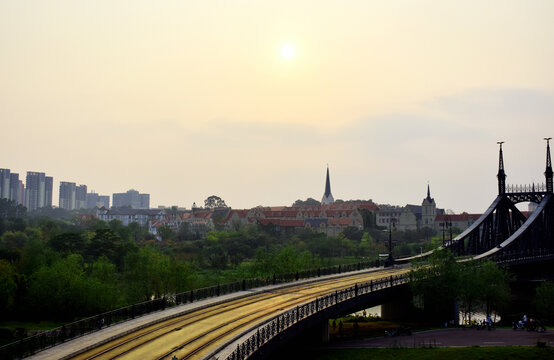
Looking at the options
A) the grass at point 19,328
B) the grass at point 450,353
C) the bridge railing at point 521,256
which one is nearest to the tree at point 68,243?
the grass at point 19,328

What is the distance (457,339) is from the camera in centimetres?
3716

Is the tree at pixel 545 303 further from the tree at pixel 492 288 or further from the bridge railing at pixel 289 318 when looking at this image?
the bridge railing at pixel 289 318

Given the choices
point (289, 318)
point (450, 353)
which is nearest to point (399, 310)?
point (450, 353)

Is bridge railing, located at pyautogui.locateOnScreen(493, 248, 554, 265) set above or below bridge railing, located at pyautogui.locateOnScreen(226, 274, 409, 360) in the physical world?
above

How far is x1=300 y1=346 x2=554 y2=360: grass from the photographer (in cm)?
3234

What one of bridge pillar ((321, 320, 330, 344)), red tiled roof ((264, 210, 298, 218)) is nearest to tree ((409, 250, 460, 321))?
bridge pillar ((321, 320, 330, 344))

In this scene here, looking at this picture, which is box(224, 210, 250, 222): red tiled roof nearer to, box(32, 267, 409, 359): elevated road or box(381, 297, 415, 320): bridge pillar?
box(381, 297, 415, 320): bridge pillar

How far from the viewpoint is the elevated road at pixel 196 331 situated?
79.9 feet

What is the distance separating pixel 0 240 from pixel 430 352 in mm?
98950

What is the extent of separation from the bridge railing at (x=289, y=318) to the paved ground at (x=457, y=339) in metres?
3.59

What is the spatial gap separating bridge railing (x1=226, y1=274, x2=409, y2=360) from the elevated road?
130 centimetres

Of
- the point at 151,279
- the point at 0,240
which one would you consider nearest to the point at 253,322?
the point at 151,279

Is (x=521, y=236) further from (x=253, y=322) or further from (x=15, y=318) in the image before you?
(x=15, y=318)

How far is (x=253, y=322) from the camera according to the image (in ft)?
→ 100.0
